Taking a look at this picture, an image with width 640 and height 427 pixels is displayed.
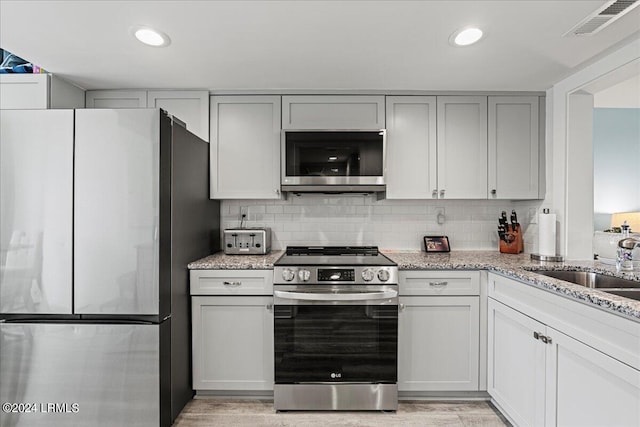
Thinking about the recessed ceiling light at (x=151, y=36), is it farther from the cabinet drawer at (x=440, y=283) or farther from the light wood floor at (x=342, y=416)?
the light wood floor at (x=342, y=416)

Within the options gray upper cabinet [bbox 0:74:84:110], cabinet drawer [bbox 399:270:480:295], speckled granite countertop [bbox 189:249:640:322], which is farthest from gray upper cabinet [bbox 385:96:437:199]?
gray upper cabinet [bbox 0:74:84:110]

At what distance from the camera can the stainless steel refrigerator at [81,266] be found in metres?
1.98

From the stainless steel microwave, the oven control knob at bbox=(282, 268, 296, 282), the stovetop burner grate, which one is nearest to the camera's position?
the oven control knob at bbox=(282, 268, 296, 282)

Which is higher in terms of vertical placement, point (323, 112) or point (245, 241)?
point (323, 112)

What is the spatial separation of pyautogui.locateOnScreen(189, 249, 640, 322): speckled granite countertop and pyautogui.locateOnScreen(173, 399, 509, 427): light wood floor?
0.90m

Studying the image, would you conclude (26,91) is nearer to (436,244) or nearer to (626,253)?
(436,244)

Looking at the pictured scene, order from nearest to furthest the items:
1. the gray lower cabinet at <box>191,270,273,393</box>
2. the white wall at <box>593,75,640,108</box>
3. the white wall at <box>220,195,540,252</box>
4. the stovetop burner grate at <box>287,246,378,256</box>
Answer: the gray lower cabinet at <box>191,270,273,393</box> < the stovetop burner grate at <box>287,246,378,256</box> < the white wall at <box>220,195,540,252</box> < the white wall at <box>593,75,640,108</box>

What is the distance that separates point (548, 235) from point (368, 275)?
4.38 feet

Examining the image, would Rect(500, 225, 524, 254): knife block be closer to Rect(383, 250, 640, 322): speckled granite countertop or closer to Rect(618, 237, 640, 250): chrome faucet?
Rect(383, 250, 640, 322): speckled granite countertop

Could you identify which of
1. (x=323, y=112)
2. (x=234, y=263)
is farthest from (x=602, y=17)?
(x=234, y=263)

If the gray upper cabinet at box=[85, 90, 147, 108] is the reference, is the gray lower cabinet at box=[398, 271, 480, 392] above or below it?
below

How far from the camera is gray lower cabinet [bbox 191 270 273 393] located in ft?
→ 7.97

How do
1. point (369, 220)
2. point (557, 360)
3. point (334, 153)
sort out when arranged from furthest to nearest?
point (369, 220), point (334, 153), point (557, 360)

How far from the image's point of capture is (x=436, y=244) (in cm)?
309
